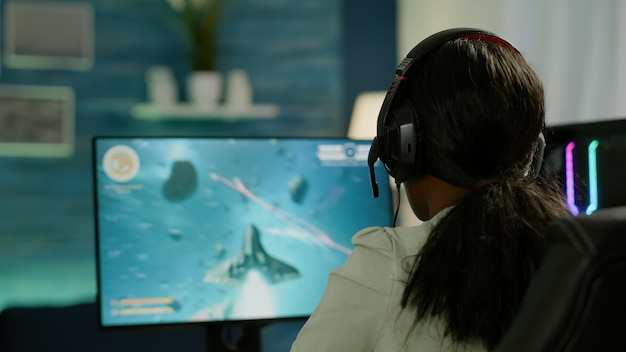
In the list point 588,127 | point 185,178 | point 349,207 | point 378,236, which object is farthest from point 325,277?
point 378,236

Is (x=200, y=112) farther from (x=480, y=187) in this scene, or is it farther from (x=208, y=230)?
(x=480, y=187)

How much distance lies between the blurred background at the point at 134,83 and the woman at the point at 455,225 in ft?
5.79

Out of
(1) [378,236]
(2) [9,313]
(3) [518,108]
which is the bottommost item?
(2) [9,313]

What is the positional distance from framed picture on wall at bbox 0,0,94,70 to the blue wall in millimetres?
36

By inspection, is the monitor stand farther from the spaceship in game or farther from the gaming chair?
the gaming chair

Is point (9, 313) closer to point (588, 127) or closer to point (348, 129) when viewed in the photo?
point (348, 129)

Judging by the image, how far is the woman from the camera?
0.80 meters

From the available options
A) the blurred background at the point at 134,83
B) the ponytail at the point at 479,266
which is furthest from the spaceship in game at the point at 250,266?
the blurred background at the point at 134,83

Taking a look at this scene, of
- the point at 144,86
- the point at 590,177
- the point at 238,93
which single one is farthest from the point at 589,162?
the point at 144,86

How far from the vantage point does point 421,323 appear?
82 centimetres

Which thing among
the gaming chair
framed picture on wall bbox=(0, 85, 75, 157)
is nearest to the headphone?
the gaming chair

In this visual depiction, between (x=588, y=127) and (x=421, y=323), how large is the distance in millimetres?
Result: 636

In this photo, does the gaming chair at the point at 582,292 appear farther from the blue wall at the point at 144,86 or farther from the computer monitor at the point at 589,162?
the blue wall at the point at 144,86

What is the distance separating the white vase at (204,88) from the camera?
3.02m
